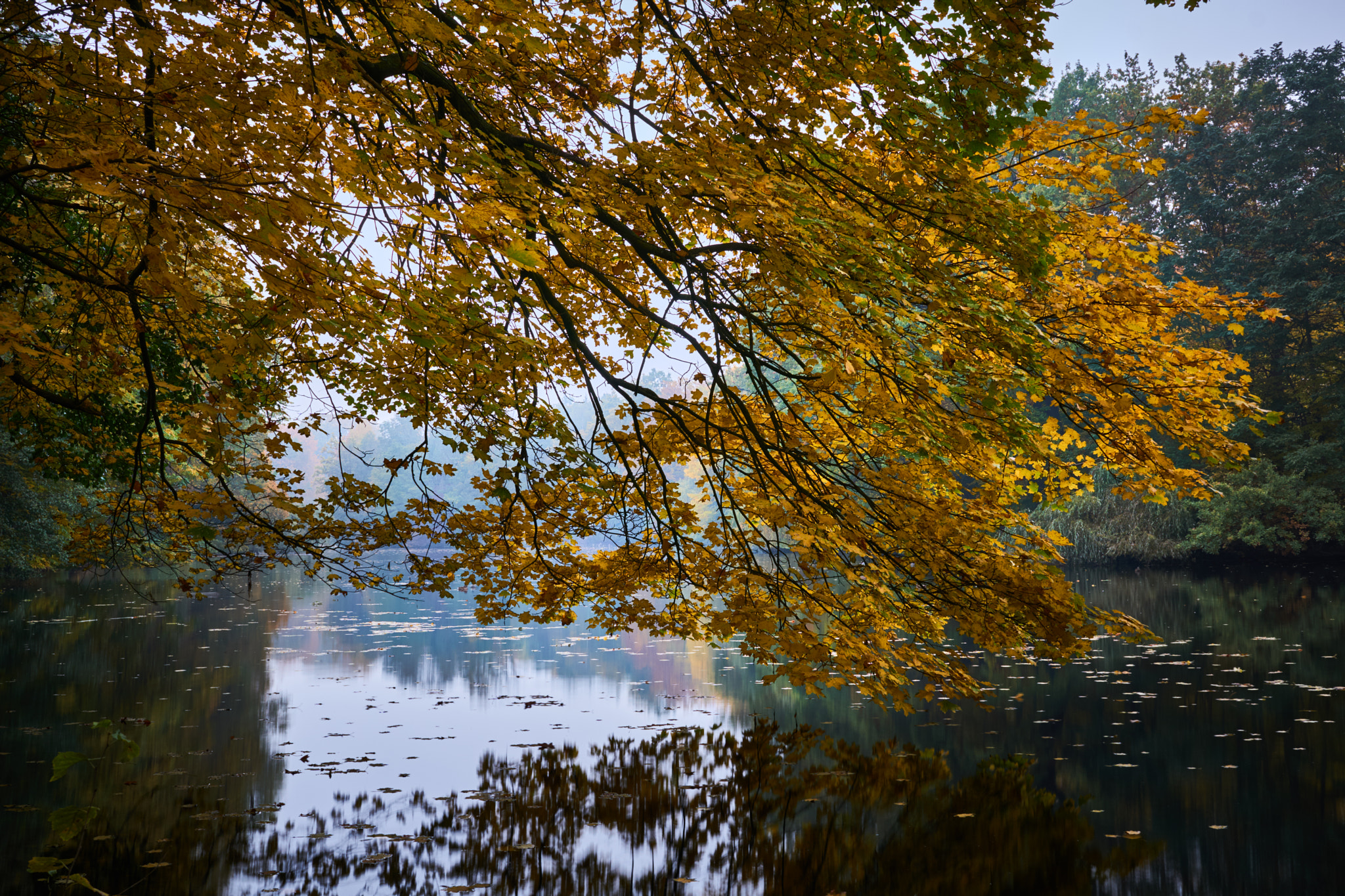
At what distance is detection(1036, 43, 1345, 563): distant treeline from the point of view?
24.8 meters

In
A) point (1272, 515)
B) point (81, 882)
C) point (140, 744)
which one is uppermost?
point (1272, 515)

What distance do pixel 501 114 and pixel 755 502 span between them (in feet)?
9.08

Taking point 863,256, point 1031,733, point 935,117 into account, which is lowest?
point 1031,733

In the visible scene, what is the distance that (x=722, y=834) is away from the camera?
6660 millimetres

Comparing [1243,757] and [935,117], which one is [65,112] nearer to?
[935,117]

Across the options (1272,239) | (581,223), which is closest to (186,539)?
(581,223)

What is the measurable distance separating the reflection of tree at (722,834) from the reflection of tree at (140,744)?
80 cm

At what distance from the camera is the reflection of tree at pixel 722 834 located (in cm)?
588

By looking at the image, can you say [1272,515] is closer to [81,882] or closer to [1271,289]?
[1271,289]

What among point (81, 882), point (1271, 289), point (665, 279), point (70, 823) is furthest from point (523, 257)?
point (1271, 289)

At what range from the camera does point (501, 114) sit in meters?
4.98

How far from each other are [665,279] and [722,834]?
447 centimetres

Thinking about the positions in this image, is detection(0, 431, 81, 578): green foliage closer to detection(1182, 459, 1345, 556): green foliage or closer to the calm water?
the calm water

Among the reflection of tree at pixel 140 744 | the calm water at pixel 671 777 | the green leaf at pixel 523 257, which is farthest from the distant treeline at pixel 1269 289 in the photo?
the green leaf at pixel 523 257
